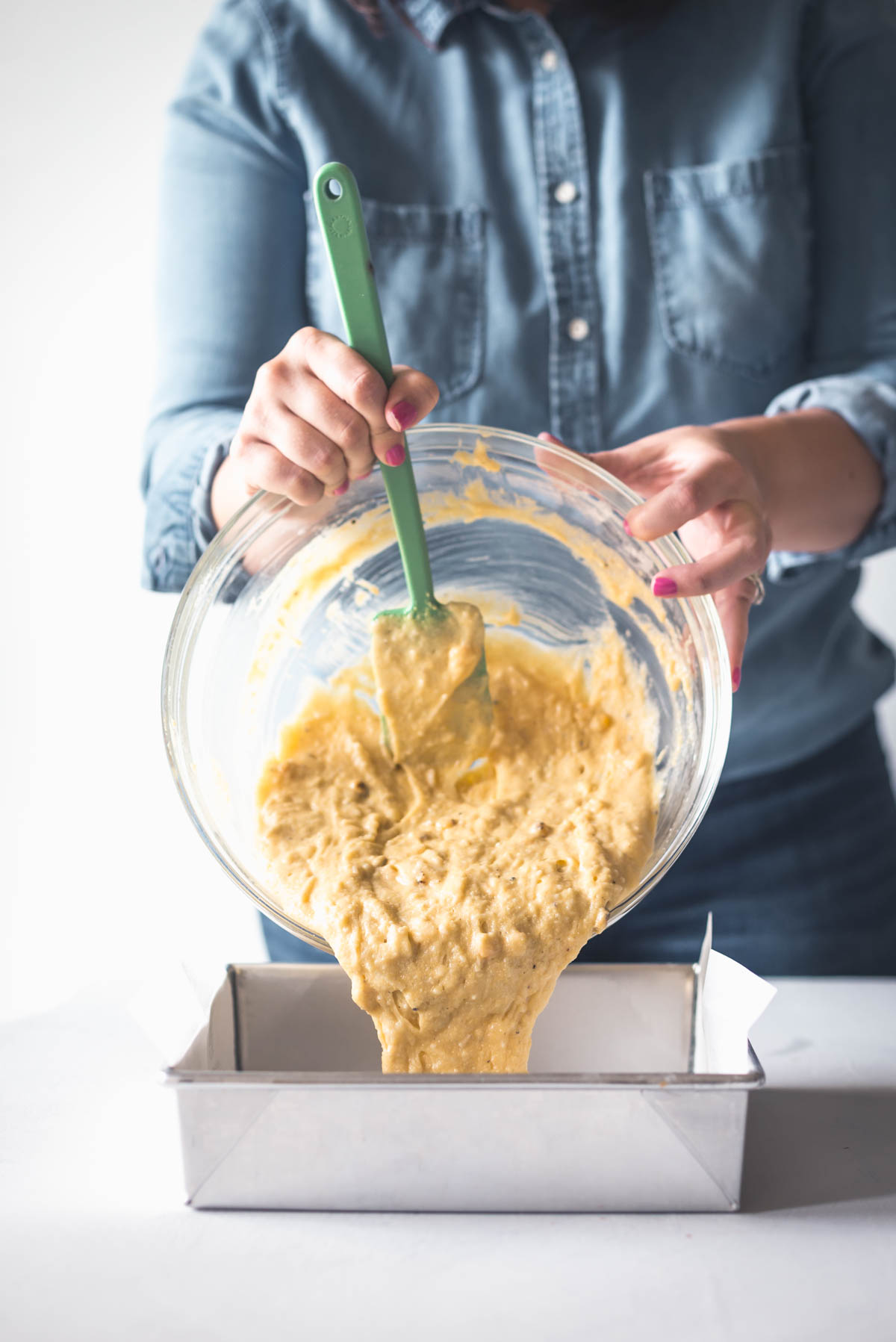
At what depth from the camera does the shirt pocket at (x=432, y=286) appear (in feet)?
3.42

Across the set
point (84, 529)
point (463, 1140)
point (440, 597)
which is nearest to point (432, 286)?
point (440, 597)

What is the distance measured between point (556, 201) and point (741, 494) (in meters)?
0.44

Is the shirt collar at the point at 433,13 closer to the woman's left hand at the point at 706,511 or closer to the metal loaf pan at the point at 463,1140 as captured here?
the woman's left hand at the point at 706,511

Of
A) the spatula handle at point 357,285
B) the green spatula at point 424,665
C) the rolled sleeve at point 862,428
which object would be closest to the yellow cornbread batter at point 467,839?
the green spatula at point 424,665

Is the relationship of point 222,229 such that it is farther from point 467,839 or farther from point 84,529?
point 84,529

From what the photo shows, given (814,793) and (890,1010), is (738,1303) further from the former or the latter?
(814,793)

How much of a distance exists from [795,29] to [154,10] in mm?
1121

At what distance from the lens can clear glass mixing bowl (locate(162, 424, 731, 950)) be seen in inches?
29.0

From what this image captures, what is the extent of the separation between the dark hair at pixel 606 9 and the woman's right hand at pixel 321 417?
1.75 ft

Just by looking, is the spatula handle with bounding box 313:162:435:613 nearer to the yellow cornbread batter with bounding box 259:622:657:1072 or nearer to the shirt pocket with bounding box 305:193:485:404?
the yellow cornbread batter with bounding box 259:622:657:1072

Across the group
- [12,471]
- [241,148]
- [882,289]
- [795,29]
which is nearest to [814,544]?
[882,289]

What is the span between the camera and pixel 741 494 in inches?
30.5

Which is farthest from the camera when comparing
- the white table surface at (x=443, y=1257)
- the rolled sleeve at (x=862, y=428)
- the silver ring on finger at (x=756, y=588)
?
the rolled sleeve at (x=862, y=428)

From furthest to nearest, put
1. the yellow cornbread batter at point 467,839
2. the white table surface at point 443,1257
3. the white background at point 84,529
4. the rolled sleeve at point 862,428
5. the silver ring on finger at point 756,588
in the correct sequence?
1. the white background at point 84,529
2. the rolled sleeve at point 862,428
3. the silver ring on finger at point 756,588
4. the yellow cornbread batter at point 467,839
5. the white table surface at point 443,1257
